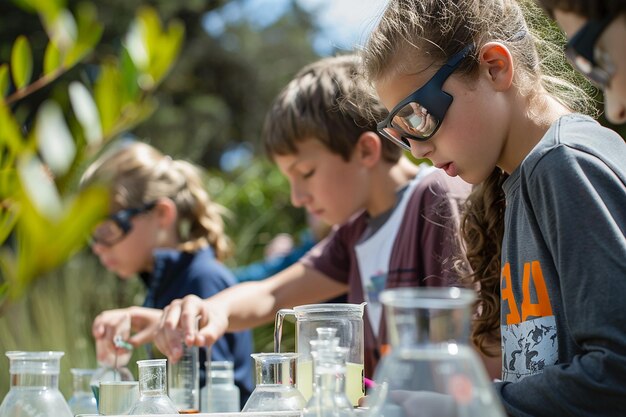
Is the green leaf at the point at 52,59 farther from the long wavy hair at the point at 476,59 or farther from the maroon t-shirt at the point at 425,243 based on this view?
the maroon t-shirt at the point at 425,243

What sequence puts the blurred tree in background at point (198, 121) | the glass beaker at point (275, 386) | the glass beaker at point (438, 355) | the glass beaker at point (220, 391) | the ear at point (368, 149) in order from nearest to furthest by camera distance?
the glass beaker at point (438, 355) < the glass beaker at point (275, 386) < the glass beaker at point (220, 391) < the ear at point (368, 149) < the blurred tree in background at point (198, 121)

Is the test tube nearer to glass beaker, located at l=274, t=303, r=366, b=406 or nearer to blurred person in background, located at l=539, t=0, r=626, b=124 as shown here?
glass beaker, located at l=274, t=303, r=366, b=406

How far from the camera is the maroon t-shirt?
111 inches

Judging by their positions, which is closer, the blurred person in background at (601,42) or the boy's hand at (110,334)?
the blurred person in background at (601,42)

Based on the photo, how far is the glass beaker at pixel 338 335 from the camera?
1.91 meters

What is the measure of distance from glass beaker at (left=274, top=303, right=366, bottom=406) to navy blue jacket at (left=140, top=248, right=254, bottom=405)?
6.87 feet

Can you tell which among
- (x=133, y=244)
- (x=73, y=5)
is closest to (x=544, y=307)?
(x=133, y=244)

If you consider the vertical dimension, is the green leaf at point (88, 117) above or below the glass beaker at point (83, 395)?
above

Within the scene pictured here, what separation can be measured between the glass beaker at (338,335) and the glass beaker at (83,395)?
100cm

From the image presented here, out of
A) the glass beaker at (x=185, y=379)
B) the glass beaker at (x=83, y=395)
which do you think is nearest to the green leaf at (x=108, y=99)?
the glass beaker at (x=185, y=379)

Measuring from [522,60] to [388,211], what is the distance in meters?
1.43

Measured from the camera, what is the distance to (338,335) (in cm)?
191

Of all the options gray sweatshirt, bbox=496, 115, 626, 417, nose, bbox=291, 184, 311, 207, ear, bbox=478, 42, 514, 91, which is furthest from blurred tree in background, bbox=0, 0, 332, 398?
gray sweatshirt, bbox=496, 115, 626, 417

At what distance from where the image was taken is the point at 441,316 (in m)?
1.07
